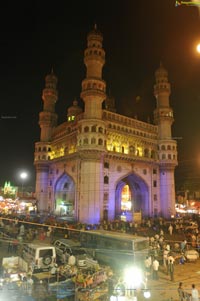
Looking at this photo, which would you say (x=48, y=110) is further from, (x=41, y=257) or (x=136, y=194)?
(x=41, y=257)

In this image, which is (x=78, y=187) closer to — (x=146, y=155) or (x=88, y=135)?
(x=88, y=135)

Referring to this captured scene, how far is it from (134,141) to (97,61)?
1629 cm

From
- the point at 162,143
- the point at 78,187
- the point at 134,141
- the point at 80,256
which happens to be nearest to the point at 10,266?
the point at 80,256

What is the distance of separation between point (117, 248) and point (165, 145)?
36547 mm

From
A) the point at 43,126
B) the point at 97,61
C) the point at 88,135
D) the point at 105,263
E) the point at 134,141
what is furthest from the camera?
the point at 43,126

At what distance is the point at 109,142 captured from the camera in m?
43.1

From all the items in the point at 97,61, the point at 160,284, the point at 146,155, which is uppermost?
the point at 97,61

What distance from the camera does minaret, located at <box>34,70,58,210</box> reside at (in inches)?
2062

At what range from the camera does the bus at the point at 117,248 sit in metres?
15.2

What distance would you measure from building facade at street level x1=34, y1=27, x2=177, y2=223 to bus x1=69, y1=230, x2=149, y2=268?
19.2m

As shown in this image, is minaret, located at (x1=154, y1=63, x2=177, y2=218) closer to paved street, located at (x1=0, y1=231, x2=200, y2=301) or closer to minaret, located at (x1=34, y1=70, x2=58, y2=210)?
minaret, located at (x1=34, y1=70, x2=58, y2=210)

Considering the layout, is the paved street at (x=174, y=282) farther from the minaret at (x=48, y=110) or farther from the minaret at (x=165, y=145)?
the minaret at (x=48, y=110)

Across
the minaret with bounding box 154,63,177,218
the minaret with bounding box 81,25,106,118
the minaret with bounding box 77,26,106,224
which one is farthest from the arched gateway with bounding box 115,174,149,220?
the minaret with bounding box 81,25,106,118

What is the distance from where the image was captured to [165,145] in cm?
4988
